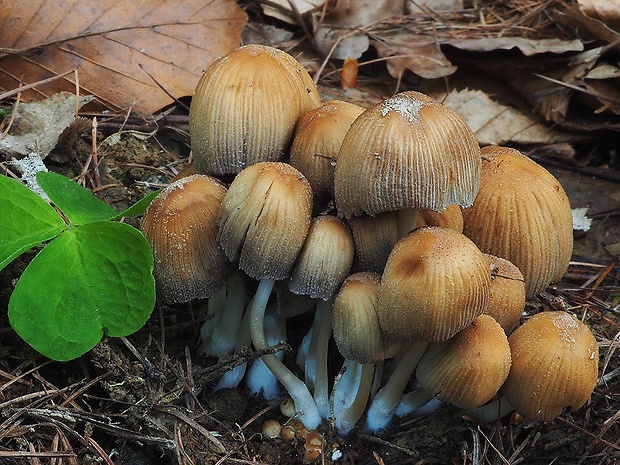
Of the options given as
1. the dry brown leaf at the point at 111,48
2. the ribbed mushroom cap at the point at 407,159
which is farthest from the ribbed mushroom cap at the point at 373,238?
the dry brown leaf at the point at 111,48

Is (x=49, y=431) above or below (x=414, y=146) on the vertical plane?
below

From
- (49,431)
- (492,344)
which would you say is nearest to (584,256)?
(492,344)

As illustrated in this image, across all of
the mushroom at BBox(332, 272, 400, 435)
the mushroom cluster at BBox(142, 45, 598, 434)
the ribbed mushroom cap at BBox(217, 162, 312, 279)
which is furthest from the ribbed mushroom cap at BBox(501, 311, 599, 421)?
the ribbed mushroom cap at BBox(217, 162, 312, 279)

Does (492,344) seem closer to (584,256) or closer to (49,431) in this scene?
(49,431)

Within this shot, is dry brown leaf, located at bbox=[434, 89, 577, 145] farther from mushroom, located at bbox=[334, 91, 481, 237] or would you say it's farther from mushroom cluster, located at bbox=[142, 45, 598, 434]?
mushroom, located at bbox=[334, 91, 481, 237]

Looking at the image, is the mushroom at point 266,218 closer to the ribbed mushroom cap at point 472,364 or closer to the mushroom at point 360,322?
the mushroom at point 360,322
